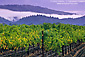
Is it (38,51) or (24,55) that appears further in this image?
(38,51)

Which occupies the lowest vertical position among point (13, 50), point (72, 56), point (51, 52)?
point (72, 56)

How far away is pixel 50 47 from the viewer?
1420cm

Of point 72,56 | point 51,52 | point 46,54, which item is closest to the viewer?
point 46,54

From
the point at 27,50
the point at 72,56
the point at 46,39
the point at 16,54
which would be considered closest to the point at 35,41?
the point at 46,39

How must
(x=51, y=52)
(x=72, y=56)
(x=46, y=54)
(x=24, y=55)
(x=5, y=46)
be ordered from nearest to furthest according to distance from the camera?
(x=5, y=46)
(x=24, y=55)
(x=46, y=54)
(x=51, y=52)
(x=72, y=56)

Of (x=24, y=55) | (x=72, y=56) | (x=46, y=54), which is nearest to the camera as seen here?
(x=24, y=55)

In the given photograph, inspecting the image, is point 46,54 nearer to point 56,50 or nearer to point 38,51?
point 38,51

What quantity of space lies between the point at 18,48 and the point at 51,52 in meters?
3.44

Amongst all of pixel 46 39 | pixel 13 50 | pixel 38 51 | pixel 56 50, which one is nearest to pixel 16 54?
pixel 13 50

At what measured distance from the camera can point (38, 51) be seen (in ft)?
44.5

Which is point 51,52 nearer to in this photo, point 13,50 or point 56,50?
point 56,50

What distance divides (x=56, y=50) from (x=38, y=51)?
7.44 ft

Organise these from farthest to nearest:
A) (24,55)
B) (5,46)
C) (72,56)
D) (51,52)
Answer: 1. (72,56)
2. (51,52)
3. (24,55)
4. (5,46)

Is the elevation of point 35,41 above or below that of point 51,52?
above
